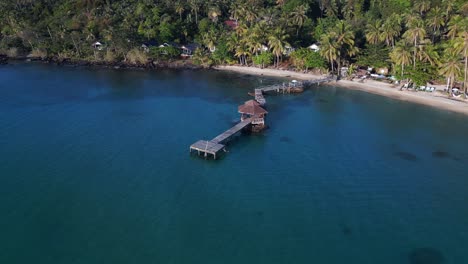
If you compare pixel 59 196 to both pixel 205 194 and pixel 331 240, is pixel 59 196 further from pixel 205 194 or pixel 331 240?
pixel 331 240

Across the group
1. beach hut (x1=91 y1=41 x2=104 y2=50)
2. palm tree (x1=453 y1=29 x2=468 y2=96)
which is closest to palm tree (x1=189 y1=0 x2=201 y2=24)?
beach hut (x1=91 y1=41 x2=104 y2=50)

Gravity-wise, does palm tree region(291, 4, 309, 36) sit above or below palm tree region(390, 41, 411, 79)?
above

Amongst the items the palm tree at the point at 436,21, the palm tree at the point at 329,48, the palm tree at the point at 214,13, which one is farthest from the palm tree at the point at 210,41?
the palm tree at the point at 436,21

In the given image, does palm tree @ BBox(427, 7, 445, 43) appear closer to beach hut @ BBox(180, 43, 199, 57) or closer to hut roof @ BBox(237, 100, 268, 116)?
hut roof @ BBox(237, 100, 268, 116)

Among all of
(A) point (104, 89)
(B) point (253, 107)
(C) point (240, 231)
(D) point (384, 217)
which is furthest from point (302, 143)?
(A) point (104, 89)

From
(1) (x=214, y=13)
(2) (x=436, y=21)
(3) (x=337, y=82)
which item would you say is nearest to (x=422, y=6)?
(2) (x=436, y=21)

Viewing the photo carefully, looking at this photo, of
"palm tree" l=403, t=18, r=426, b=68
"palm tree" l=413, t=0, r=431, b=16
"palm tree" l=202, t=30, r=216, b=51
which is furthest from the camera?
"palm tree" l=202, t=30, r=216, b=51

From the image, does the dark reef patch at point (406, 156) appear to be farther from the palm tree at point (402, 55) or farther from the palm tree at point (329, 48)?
the palm tree at point (329, 48)

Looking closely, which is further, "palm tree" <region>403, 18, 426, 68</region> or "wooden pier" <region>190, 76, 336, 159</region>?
"palm tree" <region>403, 18, 426, 68</region>
